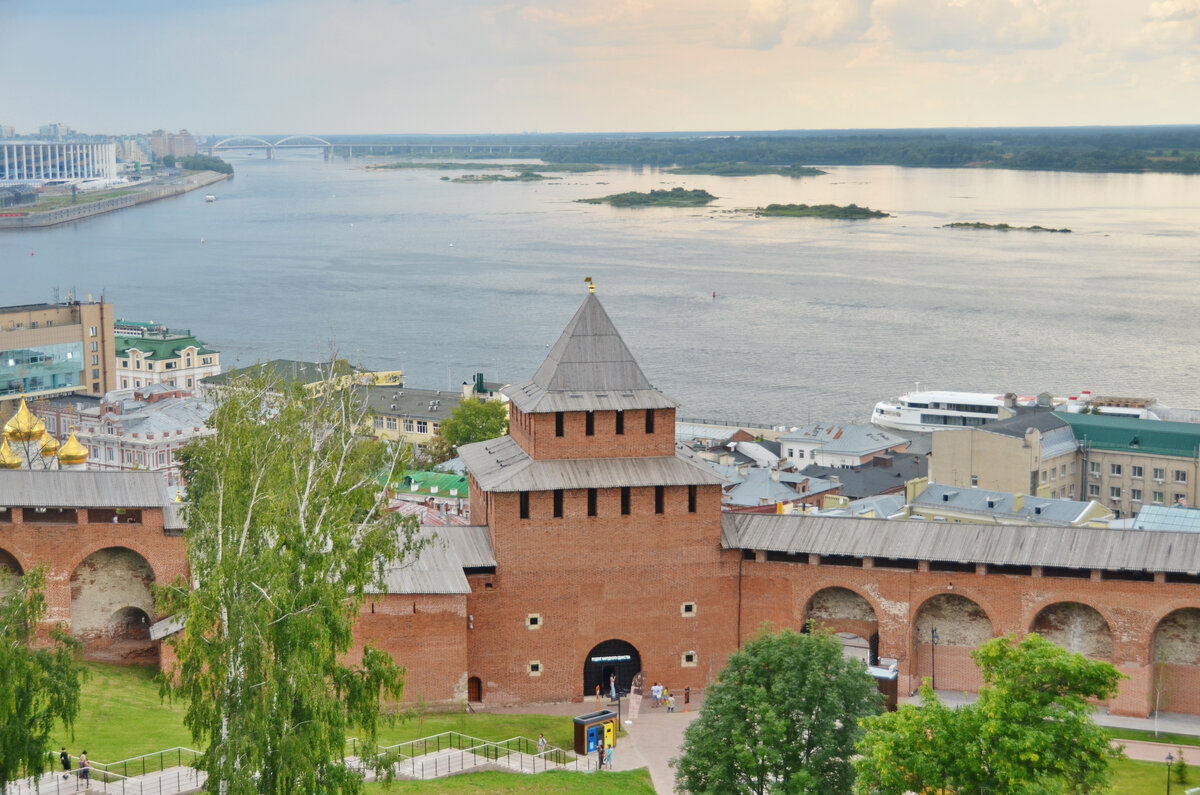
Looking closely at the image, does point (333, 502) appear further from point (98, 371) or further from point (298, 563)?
point (98, 371)

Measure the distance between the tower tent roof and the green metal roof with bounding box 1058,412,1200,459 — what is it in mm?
32933

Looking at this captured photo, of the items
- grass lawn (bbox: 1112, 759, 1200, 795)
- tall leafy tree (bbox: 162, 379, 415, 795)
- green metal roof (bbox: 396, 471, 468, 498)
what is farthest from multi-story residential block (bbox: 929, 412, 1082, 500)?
tall leafy tree (bbox: 162, 379, 415, 795)

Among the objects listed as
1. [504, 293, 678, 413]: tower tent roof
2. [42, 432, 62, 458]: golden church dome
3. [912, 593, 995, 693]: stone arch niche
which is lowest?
[912, 593, 995, 693]: stone arch niche

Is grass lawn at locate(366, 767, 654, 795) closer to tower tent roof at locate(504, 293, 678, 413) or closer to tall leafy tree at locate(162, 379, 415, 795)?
tall leafy tree at locate(162, 379, 415, 795)

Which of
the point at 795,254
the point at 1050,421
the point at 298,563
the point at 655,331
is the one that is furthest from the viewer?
the point at 795,254

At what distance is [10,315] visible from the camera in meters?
79.7

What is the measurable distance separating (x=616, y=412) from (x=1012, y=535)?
24.8 ft

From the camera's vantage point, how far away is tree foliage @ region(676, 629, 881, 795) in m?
21.9

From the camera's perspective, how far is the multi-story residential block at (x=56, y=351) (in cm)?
7662

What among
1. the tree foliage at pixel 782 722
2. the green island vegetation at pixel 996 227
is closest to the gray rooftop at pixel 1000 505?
the tree foliage at pixel 782 722

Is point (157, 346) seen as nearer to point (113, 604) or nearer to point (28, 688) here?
point (113, 604)

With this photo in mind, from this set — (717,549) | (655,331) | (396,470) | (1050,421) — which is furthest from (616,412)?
(655,331)

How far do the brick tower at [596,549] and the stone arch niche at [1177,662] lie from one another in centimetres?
761

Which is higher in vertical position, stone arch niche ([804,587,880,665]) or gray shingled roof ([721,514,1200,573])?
gray shingled roof ([721,514,1200,573])
